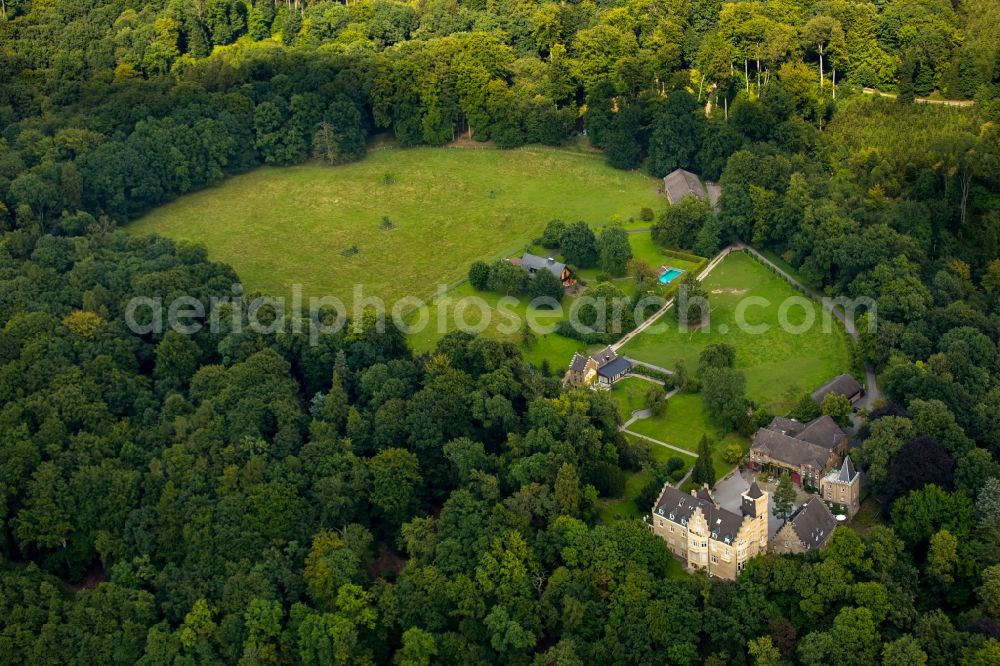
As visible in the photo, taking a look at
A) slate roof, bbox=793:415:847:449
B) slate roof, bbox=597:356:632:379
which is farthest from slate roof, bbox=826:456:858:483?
slate roof, bbox=597:356:632:379

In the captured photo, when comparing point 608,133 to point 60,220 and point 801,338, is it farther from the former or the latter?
point 60,220

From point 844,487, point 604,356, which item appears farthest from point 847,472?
point 604,356

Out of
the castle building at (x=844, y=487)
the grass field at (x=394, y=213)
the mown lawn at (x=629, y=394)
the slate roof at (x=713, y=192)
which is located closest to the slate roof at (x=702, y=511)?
the castle building at (x=844, y=487)

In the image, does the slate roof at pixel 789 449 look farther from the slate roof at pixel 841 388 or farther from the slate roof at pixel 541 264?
the slate roof at pixel 541 264

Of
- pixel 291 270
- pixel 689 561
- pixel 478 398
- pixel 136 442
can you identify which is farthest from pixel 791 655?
pixel 291 270

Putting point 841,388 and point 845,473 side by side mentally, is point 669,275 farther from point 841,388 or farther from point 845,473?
point 845,473

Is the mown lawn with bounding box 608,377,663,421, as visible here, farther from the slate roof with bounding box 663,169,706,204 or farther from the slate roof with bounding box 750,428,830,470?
the slate roof with bounding box 663,169,706,204
